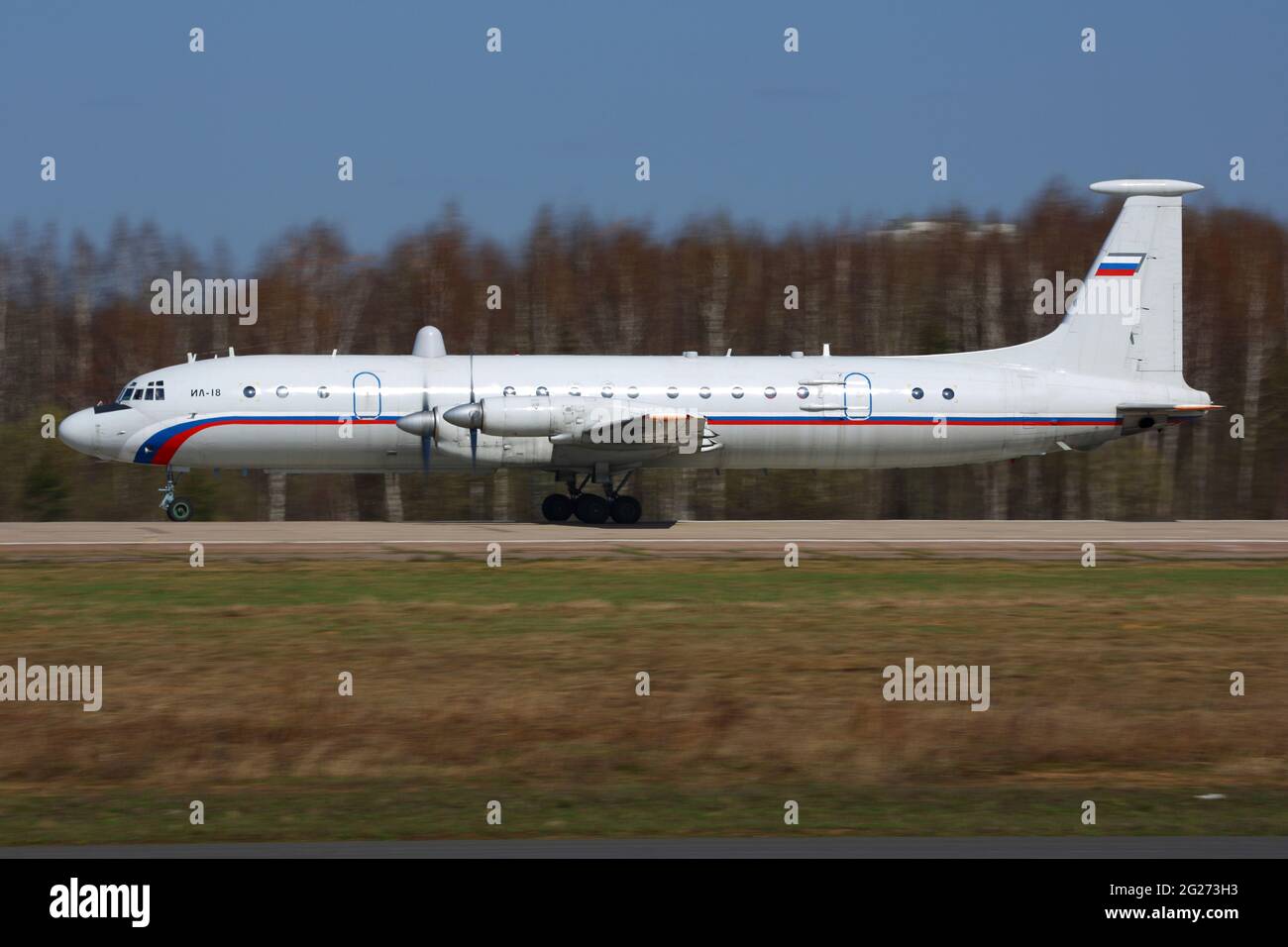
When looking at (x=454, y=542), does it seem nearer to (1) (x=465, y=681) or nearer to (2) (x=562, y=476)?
(2) (x=562, y=476)

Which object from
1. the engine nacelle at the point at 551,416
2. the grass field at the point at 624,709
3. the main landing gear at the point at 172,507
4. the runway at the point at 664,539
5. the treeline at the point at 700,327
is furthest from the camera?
the treeline at the point at 700,327

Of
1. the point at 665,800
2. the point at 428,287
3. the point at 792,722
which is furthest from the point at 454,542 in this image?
the point at 428,287

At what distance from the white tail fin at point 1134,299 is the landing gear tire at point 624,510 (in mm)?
12724

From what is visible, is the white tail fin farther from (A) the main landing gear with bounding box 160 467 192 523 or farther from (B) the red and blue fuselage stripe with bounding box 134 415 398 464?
(A) the main landing gear with bounding box 160 467 192 523

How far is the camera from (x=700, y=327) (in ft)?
208

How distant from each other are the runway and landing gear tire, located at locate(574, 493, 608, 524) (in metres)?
0.53

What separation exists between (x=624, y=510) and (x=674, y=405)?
3179 mm

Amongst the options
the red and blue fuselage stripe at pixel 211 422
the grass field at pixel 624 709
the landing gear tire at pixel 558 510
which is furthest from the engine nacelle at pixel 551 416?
the grass field at pixel 624 709

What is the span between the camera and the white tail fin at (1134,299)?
4141 cm

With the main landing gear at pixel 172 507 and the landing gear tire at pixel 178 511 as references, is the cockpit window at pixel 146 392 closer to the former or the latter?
the main landing gear at pixel 172 507

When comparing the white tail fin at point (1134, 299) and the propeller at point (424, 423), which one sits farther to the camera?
the white tail fin at point (1134, 299)

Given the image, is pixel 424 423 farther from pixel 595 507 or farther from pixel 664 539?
pixel 664 539

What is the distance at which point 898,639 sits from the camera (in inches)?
874

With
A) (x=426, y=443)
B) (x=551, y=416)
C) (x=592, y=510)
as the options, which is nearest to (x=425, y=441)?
(x=426, y=443)
